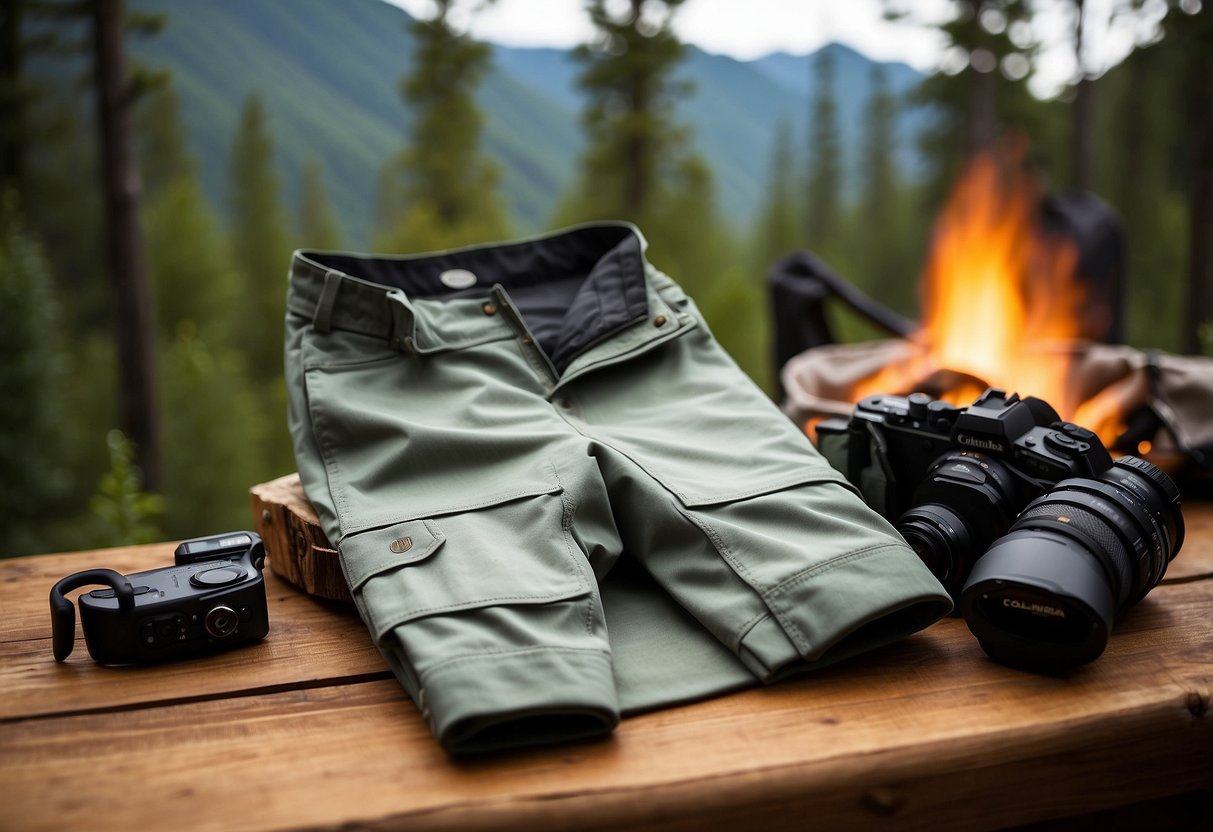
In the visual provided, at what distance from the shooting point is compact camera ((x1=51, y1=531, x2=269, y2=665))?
3.87 ft

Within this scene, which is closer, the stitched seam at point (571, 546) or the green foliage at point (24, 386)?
the stitched seam at point (571, 546)

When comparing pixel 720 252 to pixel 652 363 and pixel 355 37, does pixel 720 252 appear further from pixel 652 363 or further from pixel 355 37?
pixel 652 363

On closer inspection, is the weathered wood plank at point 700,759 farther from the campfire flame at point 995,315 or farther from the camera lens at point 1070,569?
the campfire flame at point 995,315

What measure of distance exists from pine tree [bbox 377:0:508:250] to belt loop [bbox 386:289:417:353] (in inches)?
318

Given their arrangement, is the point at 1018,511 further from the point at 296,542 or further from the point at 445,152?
the point at 445,152

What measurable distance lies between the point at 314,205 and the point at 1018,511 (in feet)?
45.3

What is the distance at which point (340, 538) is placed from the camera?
4.13 ft

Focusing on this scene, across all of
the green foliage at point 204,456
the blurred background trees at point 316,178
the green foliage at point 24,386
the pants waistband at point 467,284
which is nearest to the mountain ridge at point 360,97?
the blurred background trees at point 316,178

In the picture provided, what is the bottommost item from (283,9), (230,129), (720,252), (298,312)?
(720,252)

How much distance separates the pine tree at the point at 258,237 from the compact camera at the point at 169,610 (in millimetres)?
11442

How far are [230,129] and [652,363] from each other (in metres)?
12.1

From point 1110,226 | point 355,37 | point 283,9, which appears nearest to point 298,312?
point 1110,226

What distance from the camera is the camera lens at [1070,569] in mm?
1081

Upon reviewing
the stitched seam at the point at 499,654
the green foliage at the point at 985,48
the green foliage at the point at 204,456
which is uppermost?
the green foliage at the point at 985,48
